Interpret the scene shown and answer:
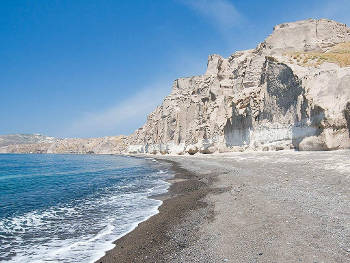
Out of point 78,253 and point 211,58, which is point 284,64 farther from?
point 211,58

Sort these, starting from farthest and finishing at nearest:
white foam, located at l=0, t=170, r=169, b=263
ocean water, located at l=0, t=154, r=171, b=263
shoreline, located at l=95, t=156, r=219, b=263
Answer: ocean water, located at l=0, t=154, r=171, b=263 < white foam, located at l=0, t=170, r=169, b=263 < shoreline, located at l=95, t=156, r=219, b=263

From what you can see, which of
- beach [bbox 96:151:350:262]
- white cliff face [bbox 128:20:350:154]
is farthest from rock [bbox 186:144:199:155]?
beach [bbox 96:151:350:262]

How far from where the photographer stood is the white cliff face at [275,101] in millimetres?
25781

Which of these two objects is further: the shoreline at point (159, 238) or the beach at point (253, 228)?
the shoreline at point (159, 238)

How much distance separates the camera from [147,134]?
112 meters

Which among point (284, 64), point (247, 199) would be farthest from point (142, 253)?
point (284, 64)

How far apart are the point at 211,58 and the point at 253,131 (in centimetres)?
6374

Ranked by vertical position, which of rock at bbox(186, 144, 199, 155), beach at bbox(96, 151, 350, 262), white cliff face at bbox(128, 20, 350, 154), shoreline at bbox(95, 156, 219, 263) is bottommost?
shoreline at bbox(95, 156, 219, 263)

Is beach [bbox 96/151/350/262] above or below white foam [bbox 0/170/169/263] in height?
above

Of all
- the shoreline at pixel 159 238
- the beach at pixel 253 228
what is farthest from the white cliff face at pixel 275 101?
the shoreline at pixel 159 238

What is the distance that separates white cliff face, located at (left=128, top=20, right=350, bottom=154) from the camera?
25.8m

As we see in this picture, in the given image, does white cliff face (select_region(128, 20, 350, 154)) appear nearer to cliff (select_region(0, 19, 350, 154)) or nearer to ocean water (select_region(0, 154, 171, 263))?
cliff (select_region(0, 19, 350, 154))

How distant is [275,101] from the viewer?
123 feet

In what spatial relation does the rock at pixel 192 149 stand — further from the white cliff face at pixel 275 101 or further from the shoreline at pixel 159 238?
the shoreline at pixel 159 238
